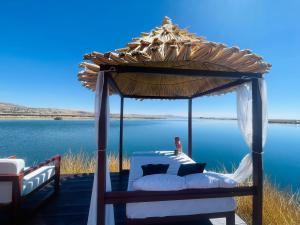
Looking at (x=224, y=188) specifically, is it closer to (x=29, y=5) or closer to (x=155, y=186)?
(x=155, y=186)

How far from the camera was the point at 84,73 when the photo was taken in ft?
9.15

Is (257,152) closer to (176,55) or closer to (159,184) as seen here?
(159,184)

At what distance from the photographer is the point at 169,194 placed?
2203mm

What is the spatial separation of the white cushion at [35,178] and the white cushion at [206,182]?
210 cm

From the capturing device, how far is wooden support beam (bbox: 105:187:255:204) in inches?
84.4

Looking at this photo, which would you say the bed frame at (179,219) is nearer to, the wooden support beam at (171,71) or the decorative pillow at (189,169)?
the decorative pillow at (189,169)

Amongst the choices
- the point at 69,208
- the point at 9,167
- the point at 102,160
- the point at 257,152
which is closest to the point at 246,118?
the point at 257,152

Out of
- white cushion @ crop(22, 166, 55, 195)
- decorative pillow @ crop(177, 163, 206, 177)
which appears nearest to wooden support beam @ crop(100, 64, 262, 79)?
decorative pillow @ crop(177, 163, 206, 177)

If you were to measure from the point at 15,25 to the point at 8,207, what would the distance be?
9.86 metres

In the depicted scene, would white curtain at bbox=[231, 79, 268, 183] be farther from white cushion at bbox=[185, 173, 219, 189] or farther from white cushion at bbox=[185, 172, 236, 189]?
white cushion at bbox=[185, 173, 219, 189]

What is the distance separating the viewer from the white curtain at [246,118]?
2.44 meters

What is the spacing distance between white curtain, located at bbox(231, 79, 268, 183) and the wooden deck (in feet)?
2.36

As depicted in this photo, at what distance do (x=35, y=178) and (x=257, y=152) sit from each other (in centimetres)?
307

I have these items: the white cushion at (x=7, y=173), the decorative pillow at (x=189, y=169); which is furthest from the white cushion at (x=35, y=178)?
the decorative pillow at (x=189, y=169)
